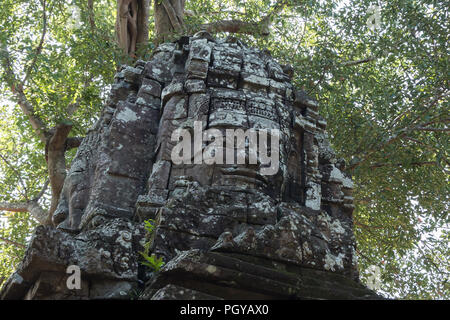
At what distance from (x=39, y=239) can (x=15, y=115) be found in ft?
32.6

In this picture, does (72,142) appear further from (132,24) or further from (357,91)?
(357,91)

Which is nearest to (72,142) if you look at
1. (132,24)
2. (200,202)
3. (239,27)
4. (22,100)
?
(22,100)

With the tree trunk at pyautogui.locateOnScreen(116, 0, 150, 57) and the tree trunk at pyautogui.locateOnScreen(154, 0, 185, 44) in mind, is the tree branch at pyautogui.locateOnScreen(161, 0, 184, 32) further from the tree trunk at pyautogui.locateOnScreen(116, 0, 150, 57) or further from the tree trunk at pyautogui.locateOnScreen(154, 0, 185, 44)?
the tree trunk at pyautogui.locateOnScreen(116, 0, 150, 57)

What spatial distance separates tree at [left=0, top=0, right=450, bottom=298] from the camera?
9812 millimetres

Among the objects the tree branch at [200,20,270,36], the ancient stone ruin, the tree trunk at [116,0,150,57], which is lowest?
the ancient stone ruin

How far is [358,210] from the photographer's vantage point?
11.4 m

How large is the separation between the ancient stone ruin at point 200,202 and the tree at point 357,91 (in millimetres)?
3538

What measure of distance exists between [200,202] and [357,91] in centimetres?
723

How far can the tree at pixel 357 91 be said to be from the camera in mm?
9812
